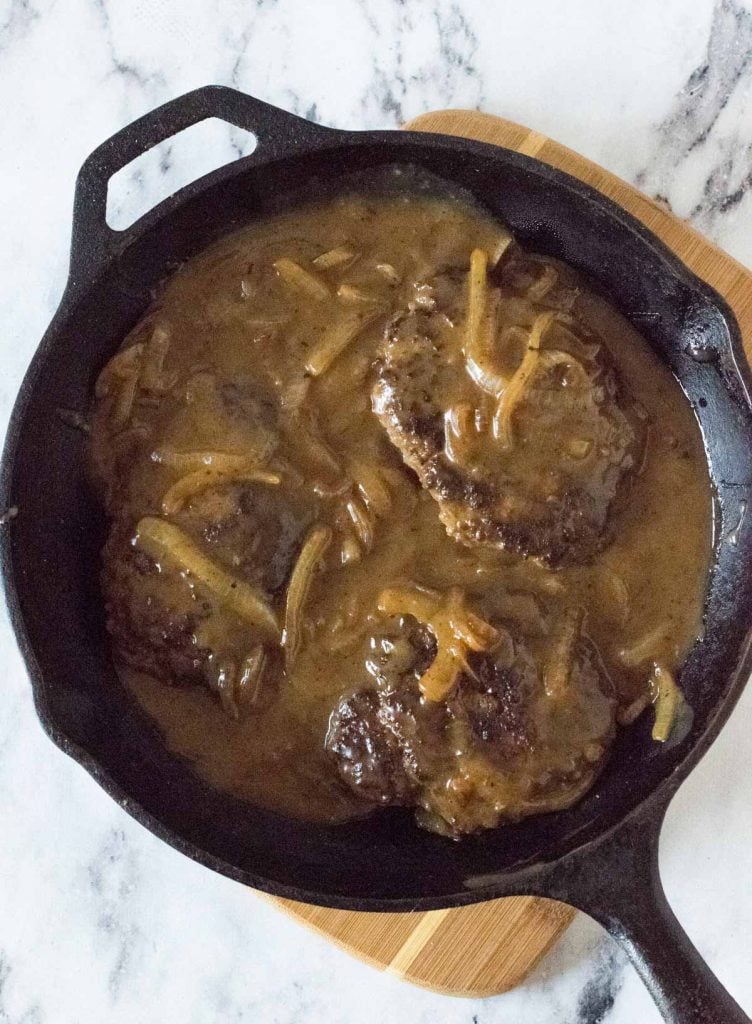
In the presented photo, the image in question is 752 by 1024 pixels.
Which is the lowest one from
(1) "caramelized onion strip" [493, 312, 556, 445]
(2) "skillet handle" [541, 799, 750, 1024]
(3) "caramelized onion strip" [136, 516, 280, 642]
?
(3) "caramelized onion strip" [136, 516, 280, 642]

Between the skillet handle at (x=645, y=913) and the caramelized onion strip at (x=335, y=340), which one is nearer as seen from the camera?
the skillet handle at (x=645, y=913)

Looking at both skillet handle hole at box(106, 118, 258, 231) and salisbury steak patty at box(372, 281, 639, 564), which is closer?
salisbury steak patty at box(372, 281, 639, 564)

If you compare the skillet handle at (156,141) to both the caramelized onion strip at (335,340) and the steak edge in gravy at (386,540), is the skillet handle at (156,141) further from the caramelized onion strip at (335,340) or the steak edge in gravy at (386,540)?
the caramelized onion strip at (335,340)

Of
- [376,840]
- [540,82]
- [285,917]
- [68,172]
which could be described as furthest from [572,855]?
[68,172]

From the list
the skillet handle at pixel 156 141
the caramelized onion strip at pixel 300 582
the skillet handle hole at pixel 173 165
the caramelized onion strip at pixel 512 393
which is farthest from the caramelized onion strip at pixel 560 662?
the skillet handle hole at pixel 173 165

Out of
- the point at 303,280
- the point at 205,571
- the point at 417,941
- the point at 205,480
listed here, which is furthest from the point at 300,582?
the point at 417,941

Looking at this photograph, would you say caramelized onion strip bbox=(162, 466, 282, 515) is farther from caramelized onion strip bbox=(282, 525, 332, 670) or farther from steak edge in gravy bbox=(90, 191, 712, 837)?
caramelized onion strip bbox=(282, 525, 332, 670)

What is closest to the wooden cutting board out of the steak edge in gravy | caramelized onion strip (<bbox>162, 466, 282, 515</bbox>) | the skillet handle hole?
the steak edge in gravy
